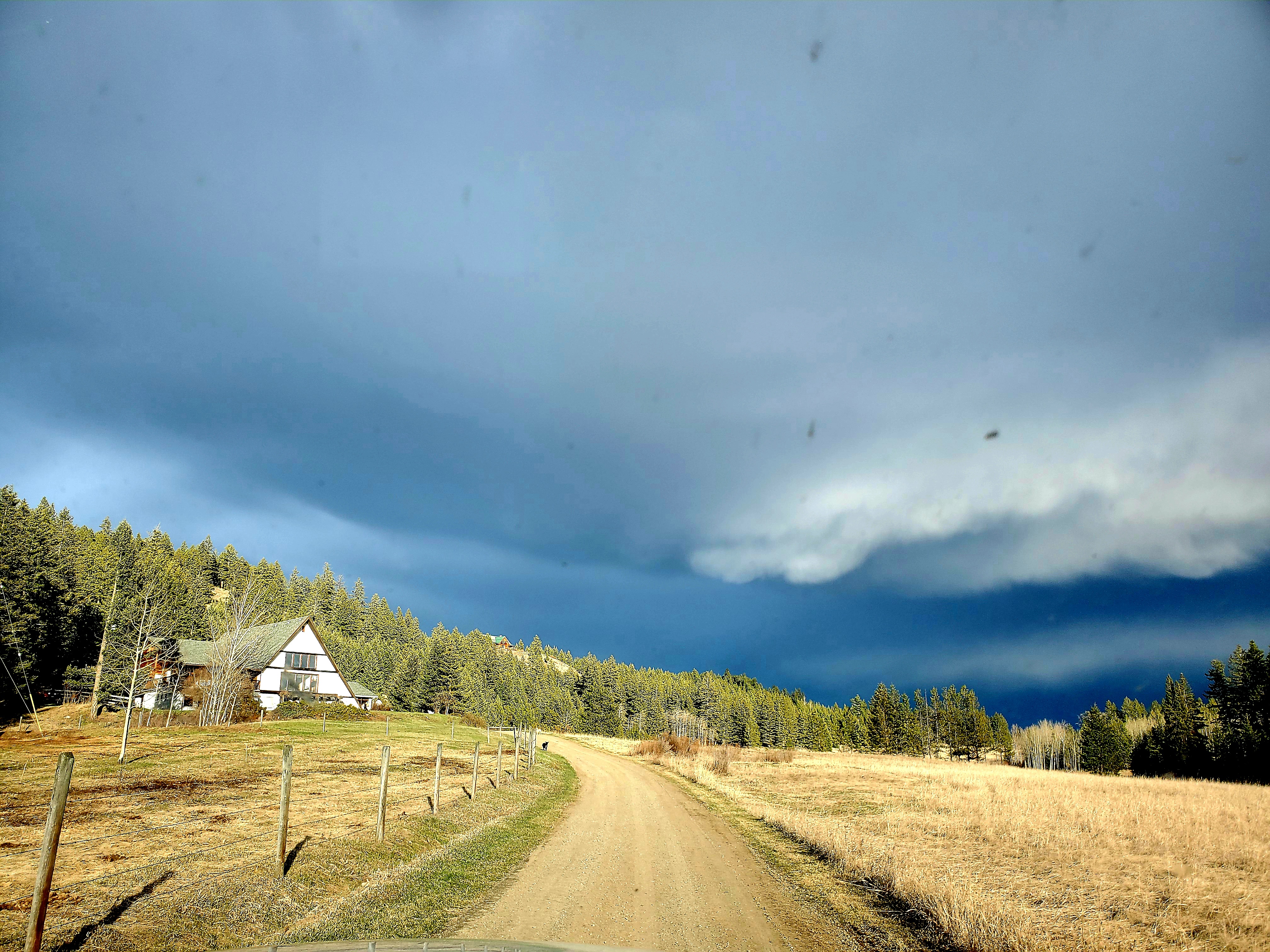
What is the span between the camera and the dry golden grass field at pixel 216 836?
820cm

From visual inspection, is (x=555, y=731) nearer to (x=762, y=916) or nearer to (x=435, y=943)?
(x=762, y=916)

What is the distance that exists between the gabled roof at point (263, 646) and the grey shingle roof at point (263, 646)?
0.03 metres

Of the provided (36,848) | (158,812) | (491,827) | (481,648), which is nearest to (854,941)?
(491,827)

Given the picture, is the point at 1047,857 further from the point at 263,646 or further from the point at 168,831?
the point at 263,646

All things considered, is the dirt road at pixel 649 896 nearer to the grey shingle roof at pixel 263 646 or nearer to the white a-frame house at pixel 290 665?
the white a-frame house at pixel 290 665

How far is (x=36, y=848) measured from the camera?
1170 cm

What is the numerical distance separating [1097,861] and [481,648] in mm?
128923

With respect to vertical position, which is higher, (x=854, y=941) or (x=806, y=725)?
(x=854, y=941)

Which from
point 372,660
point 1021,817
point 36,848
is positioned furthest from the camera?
point 372,660

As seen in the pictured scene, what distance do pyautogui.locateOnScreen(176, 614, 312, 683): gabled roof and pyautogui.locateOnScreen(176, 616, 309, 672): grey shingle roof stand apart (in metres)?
0.03

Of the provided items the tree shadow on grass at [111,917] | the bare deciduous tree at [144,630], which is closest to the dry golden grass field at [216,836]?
the tree shadow on grass at [111,917]

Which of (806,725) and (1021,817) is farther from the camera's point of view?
(806,725)

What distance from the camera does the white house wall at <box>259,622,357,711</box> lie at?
197 feet

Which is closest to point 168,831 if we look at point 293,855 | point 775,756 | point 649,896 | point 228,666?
point 293,855
